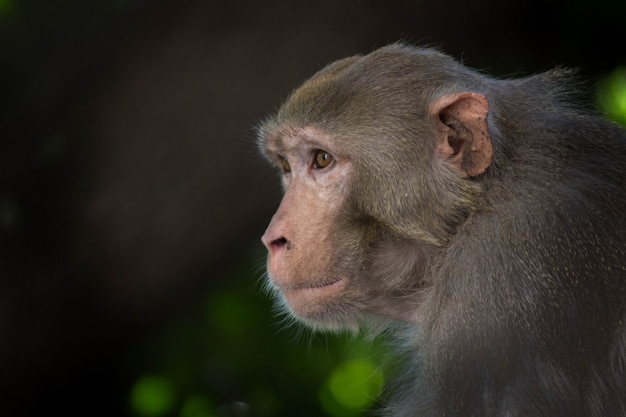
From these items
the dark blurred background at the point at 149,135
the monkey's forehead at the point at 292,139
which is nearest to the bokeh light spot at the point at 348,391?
the dark blurred background at the point at 149,135

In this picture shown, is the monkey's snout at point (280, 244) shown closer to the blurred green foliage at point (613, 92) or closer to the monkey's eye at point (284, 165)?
the monkey's eye at point (284, 165)

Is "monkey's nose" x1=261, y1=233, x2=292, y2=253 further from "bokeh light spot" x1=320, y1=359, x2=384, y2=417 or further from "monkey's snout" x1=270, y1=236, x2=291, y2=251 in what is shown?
"bokeh light spot" x1=320, y1=359, x2=384, y2=417

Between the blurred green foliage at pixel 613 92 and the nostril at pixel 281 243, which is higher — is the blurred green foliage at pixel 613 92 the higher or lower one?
the higher one

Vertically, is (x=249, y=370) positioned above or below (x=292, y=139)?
below

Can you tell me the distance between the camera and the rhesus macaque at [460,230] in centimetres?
415

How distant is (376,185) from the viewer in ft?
15.1

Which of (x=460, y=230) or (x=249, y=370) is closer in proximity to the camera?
(x=460, y=230)

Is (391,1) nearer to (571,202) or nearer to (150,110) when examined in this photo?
(150,110)

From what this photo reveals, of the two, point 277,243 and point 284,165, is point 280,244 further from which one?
point 284,165

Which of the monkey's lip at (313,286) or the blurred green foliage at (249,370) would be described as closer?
the monkey's lip at (313,286)

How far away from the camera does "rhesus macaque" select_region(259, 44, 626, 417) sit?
415 centimetres

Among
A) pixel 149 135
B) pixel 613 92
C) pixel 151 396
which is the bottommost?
pixel 151 396

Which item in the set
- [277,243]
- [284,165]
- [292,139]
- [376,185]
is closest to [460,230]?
[376,185]

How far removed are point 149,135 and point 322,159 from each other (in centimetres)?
162
